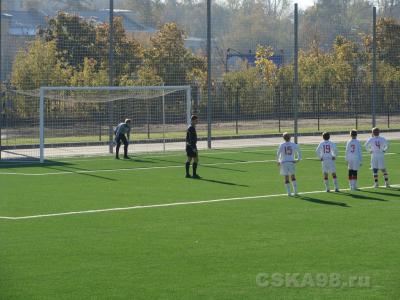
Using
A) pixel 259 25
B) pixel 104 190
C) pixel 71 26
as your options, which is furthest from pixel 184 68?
pixel 104 190

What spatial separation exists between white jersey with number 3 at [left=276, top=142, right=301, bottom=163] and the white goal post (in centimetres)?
1325

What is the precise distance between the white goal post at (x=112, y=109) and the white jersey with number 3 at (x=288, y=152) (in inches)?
522

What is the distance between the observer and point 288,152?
2269cm

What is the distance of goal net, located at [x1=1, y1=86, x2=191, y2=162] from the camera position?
120 feet

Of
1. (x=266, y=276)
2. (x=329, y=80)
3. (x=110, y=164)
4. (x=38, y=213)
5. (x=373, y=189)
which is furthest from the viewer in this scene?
(x=329, y=80)

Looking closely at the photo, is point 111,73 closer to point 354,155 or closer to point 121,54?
point 121,54

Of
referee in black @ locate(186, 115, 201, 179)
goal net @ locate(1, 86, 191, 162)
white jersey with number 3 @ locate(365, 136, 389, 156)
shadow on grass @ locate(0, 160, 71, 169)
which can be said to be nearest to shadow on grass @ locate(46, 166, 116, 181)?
shadow on grass @ locate(0, 160, 71, 169)

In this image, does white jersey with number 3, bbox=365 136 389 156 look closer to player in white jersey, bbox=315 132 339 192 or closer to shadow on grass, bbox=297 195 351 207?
player in white jersey, bbox=315 132 339 192

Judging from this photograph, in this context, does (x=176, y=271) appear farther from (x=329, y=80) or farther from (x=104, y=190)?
(x=329, y=80)

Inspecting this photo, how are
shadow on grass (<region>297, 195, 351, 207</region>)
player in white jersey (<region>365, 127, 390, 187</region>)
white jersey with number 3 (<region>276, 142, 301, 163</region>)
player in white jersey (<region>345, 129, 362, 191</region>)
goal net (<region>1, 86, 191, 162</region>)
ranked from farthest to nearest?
goal net (<region>1, 86, 191, 162</region>) → player in white jersey (<region>365, 127, 390, 187</region>) → player in white jersey (<region>345, 129, 362, 191</region>) → white jersey with number 3 (<region>276, 142, 301, 163</region>) → shadow on grass (<region>297, 195, 351, 207</region>)

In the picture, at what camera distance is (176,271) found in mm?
13742

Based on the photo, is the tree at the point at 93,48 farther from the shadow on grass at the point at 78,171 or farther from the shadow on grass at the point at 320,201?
the shadow on grass at the point at 320,201

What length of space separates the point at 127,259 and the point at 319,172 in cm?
1469

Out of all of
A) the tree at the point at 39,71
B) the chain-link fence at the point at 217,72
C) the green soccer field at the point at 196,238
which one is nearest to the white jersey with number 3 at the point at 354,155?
the green soccer field at the point at 196,238
